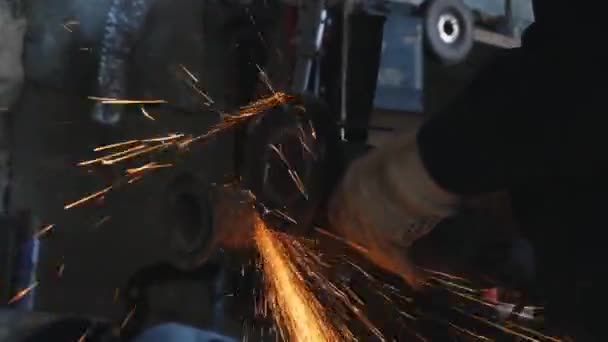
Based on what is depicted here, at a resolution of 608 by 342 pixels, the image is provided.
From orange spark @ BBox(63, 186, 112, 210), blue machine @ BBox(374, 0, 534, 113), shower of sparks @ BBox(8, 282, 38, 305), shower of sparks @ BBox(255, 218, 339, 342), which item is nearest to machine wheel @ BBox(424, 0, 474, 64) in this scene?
blue machine @ BBox(374, 0, 534, 113)

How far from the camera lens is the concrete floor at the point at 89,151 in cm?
198

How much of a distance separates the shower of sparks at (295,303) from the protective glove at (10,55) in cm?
82

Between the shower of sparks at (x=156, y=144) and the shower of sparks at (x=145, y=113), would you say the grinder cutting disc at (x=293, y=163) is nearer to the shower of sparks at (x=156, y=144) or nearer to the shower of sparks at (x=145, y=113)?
the shower of sparks at (x=156, y=144)

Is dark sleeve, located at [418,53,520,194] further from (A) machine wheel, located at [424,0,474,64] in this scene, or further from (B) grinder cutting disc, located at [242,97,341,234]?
(A) machine wheel, located at [424,0,474,64]

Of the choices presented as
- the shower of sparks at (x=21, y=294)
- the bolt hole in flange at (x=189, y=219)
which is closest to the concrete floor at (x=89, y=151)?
the shower of sparks at (x=21, y=294)

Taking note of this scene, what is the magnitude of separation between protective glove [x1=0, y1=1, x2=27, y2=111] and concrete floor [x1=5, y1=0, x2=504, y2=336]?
47 mm

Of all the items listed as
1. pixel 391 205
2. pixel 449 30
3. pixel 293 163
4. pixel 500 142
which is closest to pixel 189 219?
pixel 293 163

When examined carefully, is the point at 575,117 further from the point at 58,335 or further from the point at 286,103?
the point at 58,335

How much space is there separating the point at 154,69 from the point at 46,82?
301 mm

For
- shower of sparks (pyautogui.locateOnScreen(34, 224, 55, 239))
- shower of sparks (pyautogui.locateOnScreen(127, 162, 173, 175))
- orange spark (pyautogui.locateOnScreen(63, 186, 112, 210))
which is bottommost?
shower of sparks (pyautogui.locateOnScreen(34, 224, 55, 239))

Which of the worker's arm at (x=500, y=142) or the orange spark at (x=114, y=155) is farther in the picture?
the orange spark at (x=114, y=155)

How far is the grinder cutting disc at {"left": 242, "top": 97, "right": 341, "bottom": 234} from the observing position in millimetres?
1451

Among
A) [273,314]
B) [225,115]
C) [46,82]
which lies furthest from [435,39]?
[46,82]

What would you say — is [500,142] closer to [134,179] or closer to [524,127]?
[524,127]
